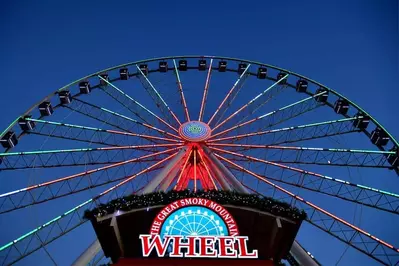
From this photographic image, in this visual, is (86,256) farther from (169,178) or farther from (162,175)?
(169,178)

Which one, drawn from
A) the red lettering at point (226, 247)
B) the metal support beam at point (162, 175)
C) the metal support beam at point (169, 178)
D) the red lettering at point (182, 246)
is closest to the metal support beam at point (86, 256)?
the red lettering at point (182, 246)

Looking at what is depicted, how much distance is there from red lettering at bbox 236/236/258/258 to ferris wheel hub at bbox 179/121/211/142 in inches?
492

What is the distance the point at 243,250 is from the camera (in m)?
16.2

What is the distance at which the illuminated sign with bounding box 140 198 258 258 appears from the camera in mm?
16109

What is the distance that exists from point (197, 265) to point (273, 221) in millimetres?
3345

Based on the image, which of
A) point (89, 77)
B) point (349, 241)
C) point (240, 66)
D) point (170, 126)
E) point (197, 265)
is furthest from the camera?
point (240, 66)

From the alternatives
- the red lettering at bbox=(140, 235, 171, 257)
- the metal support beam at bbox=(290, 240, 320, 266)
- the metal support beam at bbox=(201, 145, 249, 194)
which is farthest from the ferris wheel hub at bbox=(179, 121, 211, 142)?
the red lettering at bbox=(140, 235, 171, 257)

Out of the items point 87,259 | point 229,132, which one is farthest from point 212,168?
point 87,259

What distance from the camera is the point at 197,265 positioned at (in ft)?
52.0

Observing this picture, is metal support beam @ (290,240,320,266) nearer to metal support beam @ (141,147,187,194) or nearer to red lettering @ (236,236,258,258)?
red lettering @ (236,236,258,258)

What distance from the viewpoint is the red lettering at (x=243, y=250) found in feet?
52.5

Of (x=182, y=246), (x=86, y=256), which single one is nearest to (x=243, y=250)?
(x=182, y=246)

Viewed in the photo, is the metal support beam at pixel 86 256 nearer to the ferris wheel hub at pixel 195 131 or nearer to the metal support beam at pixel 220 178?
the metal support beam at pixel 220 178

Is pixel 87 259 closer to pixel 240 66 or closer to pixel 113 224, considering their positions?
pixel 113 224
